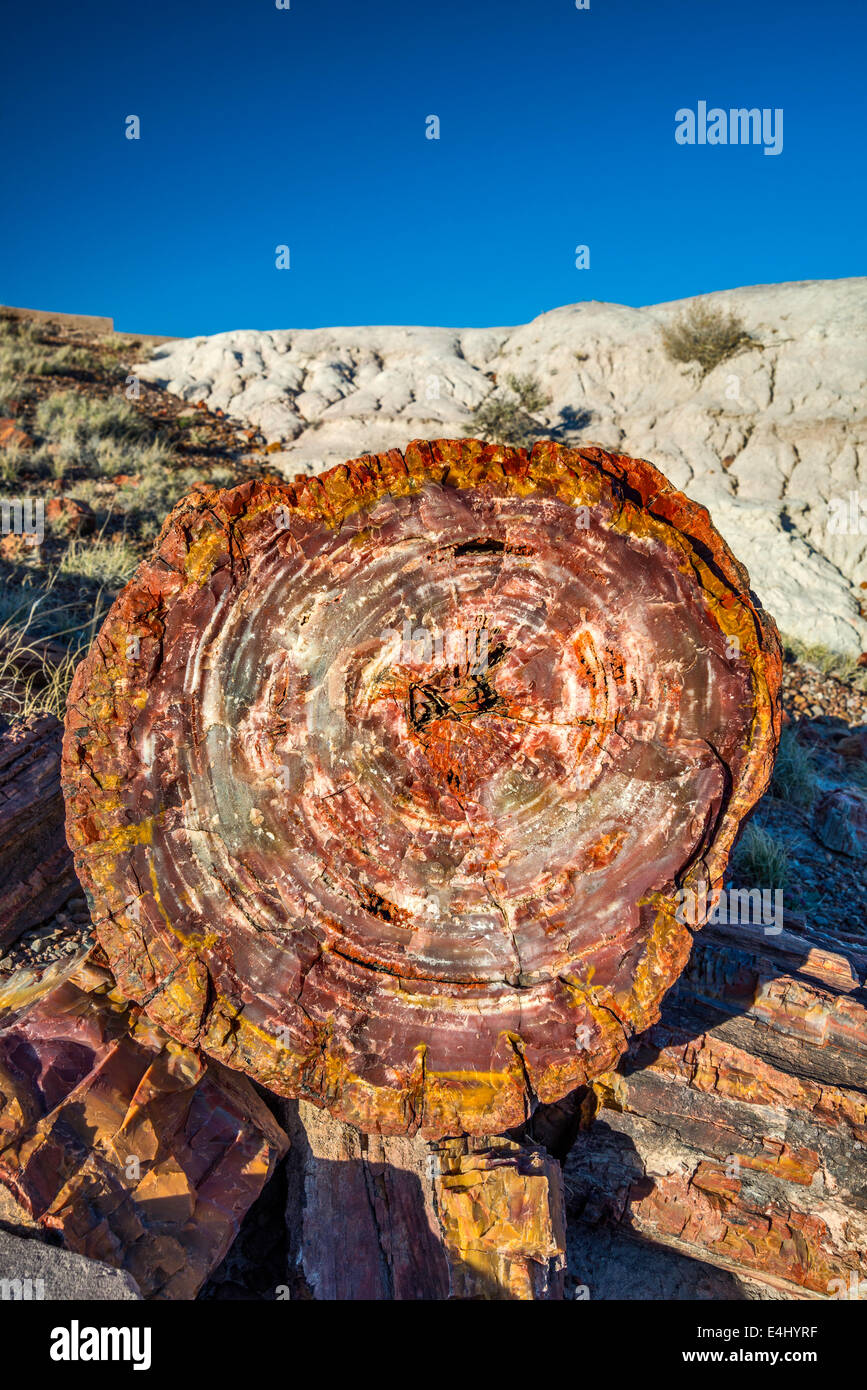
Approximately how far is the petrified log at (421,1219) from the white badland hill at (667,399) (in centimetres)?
719

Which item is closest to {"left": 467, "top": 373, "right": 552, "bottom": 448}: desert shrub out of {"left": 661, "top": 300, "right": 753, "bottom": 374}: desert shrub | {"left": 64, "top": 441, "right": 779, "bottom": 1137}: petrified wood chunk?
{"left": 661, "top": 300, "right": 753, "bottom": 374}: desert shrub

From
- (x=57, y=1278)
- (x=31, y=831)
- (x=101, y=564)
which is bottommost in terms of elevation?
(x=57, y=1278)

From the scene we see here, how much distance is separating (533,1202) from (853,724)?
20.0 ft

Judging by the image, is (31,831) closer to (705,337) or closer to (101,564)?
(101,564)

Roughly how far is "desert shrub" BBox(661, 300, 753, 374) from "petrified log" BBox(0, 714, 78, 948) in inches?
442

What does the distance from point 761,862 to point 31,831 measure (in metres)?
3.80

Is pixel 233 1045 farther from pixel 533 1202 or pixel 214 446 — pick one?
pixel 214 446

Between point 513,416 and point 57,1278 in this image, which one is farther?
point 513,416

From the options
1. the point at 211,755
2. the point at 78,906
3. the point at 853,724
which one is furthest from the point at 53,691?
the point at 853,724

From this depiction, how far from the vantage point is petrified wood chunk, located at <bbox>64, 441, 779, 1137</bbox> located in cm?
203

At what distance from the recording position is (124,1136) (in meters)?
2.10
